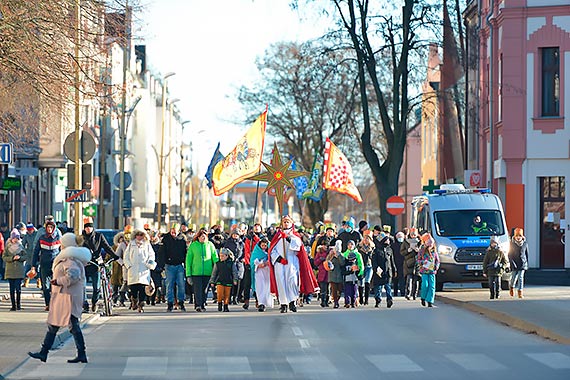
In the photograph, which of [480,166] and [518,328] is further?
[480,166]

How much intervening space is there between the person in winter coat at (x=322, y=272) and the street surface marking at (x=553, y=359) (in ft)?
42.3

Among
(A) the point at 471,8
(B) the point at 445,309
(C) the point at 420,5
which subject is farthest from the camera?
(A) the point at 471,8

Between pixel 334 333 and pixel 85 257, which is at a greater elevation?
pixel 85 257

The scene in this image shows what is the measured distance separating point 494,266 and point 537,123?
15.3 metres

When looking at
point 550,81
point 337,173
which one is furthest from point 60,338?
point 337,173

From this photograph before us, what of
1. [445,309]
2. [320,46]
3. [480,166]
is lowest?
[445,309]

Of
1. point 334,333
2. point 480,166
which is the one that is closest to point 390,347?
point 334,333

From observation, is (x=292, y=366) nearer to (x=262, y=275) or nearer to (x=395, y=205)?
(x=262, y=275)

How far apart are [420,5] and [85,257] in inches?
1232

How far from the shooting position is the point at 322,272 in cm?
3081

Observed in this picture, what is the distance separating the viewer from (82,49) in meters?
24.8

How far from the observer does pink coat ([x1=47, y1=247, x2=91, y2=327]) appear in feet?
54.2

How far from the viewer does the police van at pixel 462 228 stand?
116 ft

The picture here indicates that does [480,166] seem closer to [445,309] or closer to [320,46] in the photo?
[320,46]
